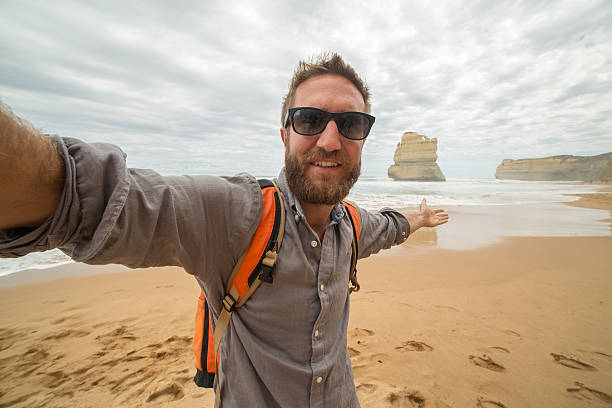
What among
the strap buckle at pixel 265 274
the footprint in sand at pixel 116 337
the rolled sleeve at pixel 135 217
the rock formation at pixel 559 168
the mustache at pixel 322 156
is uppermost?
the rock formation at pixel 559 168

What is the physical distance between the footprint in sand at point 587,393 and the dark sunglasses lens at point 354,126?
3266 millimetres

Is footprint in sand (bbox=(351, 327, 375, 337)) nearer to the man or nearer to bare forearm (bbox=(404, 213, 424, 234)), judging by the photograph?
bare forearm (bbox=(404, 213, 424, 234))

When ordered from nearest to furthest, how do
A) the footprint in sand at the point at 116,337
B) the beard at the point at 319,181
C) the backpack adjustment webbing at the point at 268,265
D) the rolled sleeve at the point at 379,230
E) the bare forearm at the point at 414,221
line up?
the backpack adjustment webbing at the point at 268,265, the beard at the point at 319,181, the rolled sleeve at the point at 379,230, the bare forearm at the point at 414,221, the footprint in sand at the point at 116,337

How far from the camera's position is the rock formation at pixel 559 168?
6131 cm

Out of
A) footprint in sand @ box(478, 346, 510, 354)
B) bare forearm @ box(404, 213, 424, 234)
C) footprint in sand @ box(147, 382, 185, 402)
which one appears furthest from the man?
footprint in sand @ box(478, 346, 510, 354)

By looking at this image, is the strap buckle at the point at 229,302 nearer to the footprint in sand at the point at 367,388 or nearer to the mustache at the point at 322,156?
the mustache at the point at 322,156

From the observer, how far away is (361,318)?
368cm

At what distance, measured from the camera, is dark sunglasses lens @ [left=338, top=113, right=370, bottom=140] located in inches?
55.8

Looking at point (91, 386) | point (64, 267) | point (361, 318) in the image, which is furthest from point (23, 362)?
point (361, 318)

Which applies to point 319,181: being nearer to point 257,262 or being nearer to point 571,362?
point 257,262

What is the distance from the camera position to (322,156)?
4.41 feet

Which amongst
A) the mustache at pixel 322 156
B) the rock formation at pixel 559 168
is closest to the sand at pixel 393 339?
the mustache at pixel 322 156

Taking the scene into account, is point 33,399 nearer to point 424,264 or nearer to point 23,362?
point 23,362

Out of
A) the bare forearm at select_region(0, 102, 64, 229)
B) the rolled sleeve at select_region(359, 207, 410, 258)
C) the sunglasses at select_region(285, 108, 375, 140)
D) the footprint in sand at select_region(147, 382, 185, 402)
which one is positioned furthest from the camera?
the footprint in sand at select_region(147, 382, 185, 402)
